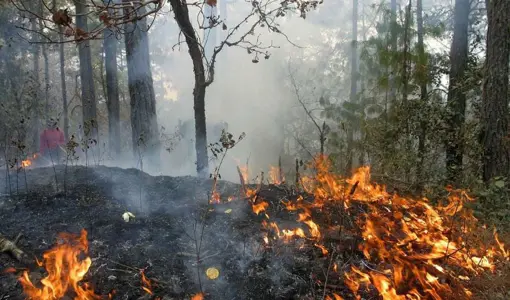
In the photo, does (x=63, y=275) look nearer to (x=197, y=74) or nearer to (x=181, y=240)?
(x=181, y=240)

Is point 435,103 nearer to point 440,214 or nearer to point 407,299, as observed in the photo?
point 440,214

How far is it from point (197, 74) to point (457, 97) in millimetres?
6139

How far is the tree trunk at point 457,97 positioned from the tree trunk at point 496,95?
0.75m

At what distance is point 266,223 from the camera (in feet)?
15.6

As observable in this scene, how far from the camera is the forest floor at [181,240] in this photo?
3590mm

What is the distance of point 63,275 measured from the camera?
3463mm

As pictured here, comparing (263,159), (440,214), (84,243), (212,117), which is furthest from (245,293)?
(212,117)

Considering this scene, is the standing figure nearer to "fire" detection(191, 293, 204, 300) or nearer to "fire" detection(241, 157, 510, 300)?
"fire" detection(241, 157, 510, 300)

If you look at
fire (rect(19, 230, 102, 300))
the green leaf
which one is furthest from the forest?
the green leaf

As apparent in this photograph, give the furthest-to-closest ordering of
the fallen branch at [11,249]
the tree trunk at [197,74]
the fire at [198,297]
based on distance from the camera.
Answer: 1. the tree trunk at [197,74]
2. the fallen branch at [11,249]
3. the fire at [198,297]

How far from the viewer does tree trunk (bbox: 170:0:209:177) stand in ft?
20.0

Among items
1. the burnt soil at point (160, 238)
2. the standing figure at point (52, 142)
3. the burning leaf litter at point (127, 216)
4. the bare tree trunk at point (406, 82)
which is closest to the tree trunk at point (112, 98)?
the standing figure at point (52, 142)

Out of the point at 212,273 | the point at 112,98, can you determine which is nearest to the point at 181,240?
the point at 212,273

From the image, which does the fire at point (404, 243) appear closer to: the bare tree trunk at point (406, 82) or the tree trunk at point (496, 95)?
the tree trunk at point (496, 95)
